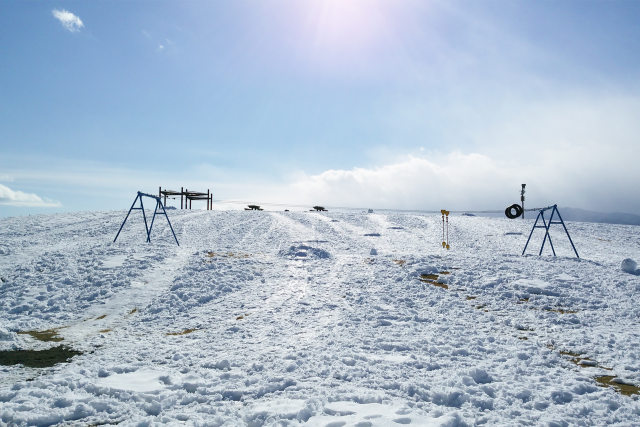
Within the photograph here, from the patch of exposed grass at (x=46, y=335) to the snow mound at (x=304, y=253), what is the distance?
7.50m

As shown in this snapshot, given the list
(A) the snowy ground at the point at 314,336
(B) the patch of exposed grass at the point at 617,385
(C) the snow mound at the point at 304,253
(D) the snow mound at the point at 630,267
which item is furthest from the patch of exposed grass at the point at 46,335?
(D) the snow mound at the point at 630,267

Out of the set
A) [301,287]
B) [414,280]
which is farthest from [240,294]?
[414,280]

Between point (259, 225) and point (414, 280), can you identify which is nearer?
point (414, 280)

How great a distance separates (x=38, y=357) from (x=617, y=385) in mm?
8514

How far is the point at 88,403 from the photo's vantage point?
4.66 meters

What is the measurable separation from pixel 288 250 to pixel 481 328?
8.22 m

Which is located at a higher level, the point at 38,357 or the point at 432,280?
the point at 432,280

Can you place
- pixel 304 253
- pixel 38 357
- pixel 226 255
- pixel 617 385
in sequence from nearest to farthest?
pixel 617 385
pixel 38 357
pixel 226 255
pixel 304 253

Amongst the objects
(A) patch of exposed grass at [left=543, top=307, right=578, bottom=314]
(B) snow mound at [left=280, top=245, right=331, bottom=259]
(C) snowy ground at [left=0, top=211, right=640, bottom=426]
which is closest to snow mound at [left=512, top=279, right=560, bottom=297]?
(C) snowy ground at [left=0, top=211, right=640, bottom=426]

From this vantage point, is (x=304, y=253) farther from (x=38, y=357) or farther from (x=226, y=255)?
(x=38, y=357)

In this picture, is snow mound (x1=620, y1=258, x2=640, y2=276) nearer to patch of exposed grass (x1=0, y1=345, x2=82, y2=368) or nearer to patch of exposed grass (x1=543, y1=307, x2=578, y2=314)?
patch of exposed grass (x1=543, y1=307, x2=578, y2=314)

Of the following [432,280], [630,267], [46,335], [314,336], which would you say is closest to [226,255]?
[46,335]

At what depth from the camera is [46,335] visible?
753 cm

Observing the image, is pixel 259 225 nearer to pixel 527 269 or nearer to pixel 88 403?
pixel 527 269
